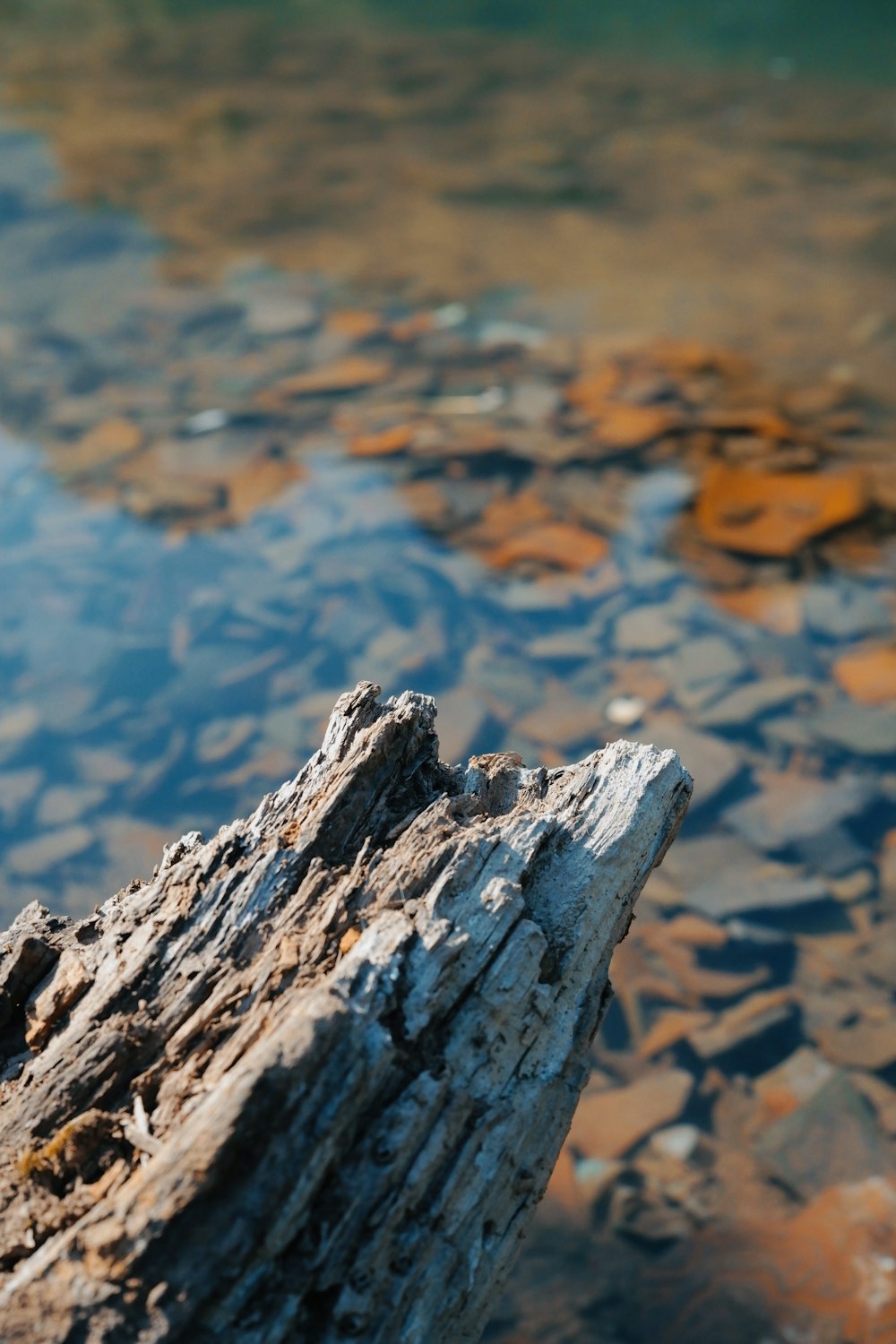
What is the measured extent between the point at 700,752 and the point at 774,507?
2048 millimetres

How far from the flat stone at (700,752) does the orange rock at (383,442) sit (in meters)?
2.93

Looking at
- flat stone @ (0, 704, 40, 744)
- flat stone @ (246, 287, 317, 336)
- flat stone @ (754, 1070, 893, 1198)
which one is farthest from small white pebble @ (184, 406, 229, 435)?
flat stone @ (754, 1070, 893, 1198)

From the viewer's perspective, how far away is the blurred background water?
12.8 ft

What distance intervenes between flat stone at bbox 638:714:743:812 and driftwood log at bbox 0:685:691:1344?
11.7ft

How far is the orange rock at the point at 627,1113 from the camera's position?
3.90 m

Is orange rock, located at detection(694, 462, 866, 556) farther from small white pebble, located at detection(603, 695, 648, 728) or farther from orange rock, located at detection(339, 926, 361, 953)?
orange rock, located at detection(339, 926, 361, 953)

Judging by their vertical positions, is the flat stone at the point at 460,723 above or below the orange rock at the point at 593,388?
below

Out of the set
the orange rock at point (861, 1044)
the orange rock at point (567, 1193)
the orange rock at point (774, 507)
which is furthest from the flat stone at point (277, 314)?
the orange rock at point (567, 1193)

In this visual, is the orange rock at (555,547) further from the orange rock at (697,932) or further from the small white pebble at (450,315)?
the small white pebble at (450,315)

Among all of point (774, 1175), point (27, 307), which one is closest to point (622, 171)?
point (27, 307)

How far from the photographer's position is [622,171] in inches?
475

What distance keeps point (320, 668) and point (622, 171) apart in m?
8.95

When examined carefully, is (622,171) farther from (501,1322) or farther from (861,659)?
(501,1322)

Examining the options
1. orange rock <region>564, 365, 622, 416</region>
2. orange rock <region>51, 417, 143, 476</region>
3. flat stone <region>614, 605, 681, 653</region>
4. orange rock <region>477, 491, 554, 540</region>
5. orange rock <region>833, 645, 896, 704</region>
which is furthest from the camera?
orange rock <region>564, 365, 622, 416</region>
